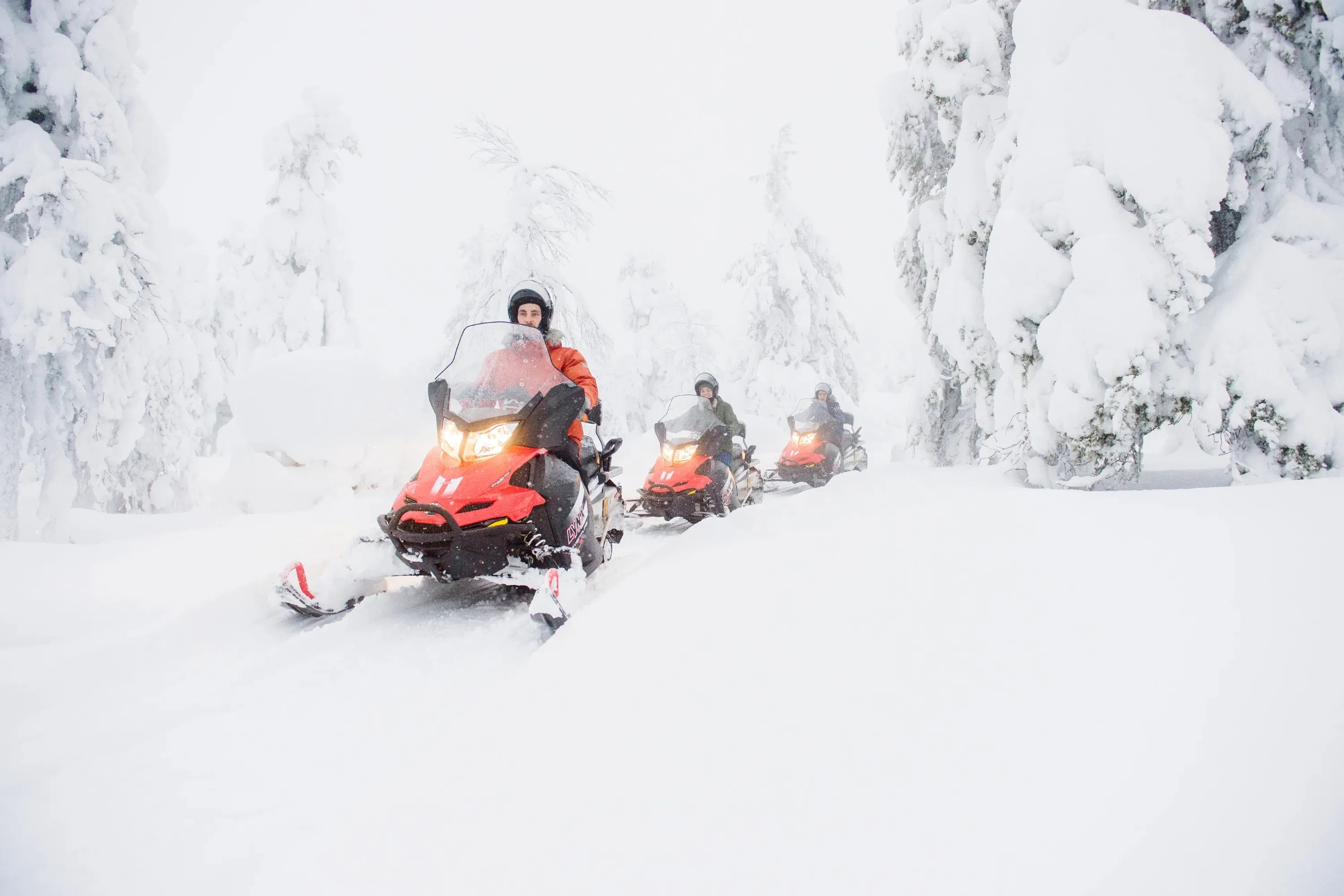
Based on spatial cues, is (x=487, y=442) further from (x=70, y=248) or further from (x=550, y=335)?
(x=70, y=248)

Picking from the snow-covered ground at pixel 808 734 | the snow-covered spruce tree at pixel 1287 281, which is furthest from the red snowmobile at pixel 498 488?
the snow-covered spruce tree at pixel 1287 281

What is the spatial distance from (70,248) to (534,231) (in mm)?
7620

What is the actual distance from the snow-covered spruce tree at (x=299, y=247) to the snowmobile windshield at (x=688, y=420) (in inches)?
580

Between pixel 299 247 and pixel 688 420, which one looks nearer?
pixel 688 420

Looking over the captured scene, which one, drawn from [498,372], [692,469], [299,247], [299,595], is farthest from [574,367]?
[299,247]

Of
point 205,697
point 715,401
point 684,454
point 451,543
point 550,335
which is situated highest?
point 550,335

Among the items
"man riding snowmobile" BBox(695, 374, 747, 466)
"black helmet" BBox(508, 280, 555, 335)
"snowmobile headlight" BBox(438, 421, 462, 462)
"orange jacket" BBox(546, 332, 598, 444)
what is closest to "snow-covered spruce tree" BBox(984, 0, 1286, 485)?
"man riding snowmobile" BBox(695, 374, 747, 466)

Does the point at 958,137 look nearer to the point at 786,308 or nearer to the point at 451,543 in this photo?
the point at 451,543

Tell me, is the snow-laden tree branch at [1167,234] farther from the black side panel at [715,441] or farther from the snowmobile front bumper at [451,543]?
the snowmobile front bumper at [451,543]

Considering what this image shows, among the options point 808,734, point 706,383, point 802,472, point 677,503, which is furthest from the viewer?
point 802,472

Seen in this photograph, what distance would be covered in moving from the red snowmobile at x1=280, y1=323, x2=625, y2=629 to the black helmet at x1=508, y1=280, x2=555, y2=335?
24.7 inches

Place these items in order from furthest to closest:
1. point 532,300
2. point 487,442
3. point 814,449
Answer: point 814,449, point 532,300, point 487,442

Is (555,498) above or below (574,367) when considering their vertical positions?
below

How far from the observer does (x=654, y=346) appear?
24.4 meters
